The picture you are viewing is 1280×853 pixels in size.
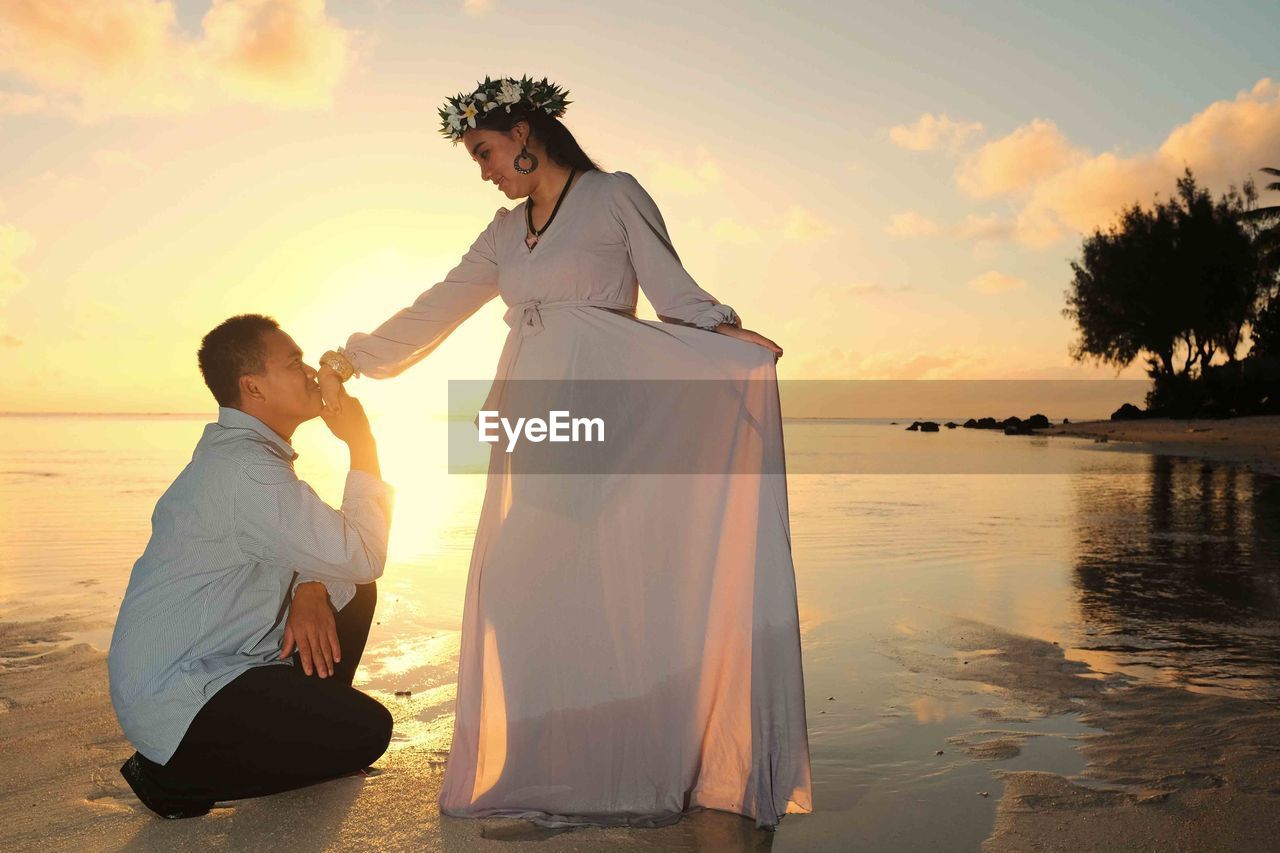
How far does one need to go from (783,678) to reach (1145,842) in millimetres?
1037

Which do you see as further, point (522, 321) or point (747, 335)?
point (522, 321)

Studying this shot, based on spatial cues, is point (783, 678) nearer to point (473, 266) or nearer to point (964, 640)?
point (473, 266)

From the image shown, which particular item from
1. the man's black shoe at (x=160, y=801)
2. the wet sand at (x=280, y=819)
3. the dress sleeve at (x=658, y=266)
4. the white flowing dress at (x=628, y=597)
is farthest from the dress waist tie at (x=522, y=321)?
the man's black shoe at (x=160, y=801)

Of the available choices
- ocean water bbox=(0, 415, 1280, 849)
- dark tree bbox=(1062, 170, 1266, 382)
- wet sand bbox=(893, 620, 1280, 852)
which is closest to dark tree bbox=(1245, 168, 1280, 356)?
dark tree bbox=(1062, 170, 1266, 382)

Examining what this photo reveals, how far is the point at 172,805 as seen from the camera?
2.88 metres

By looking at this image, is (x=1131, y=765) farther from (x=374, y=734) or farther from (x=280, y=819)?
(x=280, y=819)

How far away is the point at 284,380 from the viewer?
2.97 meters

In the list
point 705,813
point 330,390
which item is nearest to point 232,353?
point 330,390

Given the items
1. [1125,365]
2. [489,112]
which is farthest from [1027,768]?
[1125,365]

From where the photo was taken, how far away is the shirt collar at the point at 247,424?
2891mm

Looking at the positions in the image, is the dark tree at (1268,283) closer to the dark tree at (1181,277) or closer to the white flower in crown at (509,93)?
the dark tree at (1181,277)

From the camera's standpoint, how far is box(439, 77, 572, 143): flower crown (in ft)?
11.2

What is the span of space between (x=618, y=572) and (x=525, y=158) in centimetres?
139

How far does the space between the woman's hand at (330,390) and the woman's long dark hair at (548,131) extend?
96 cm
